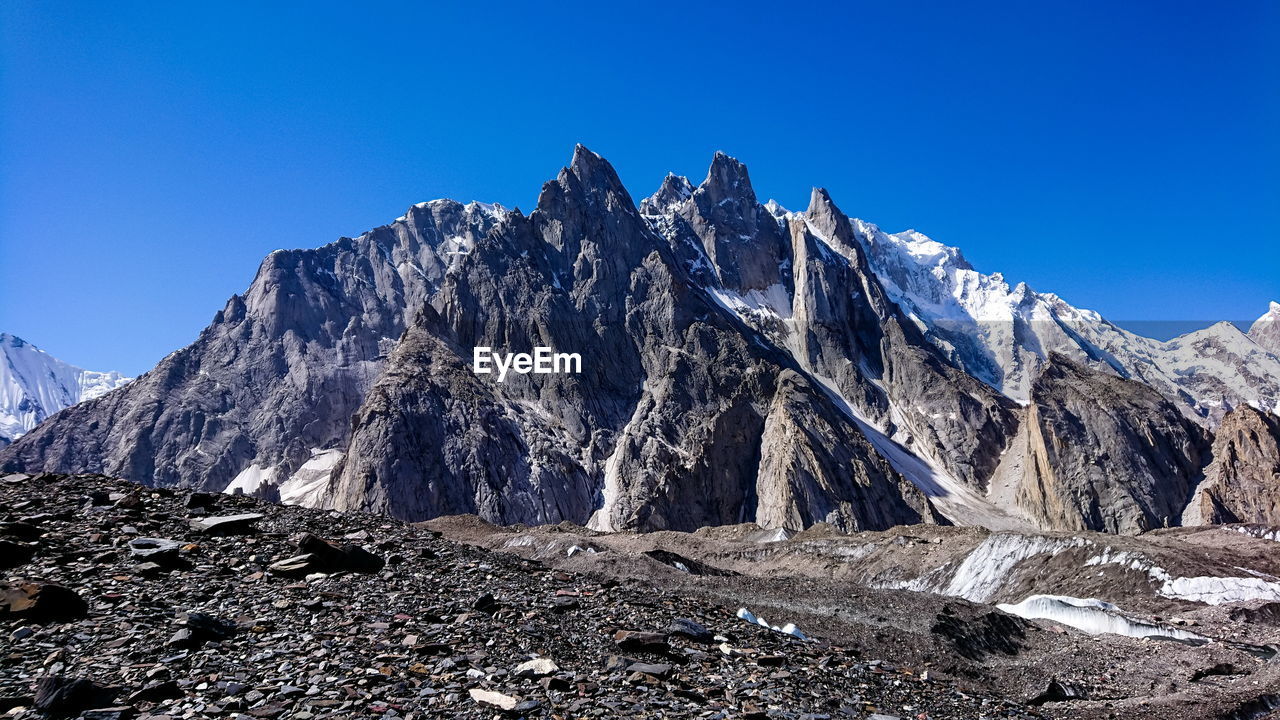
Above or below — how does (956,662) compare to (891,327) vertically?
below

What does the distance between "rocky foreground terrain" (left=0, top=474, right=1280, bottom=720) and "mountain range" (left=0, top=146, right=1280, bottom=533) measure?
85.6m

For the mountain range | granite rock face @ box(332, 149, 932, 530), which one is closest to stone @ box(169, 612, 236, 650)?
the mountain range

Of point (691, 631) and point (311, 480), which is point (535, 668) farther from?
point (311, 480)

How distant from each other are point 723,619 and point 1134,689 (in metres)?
11.0

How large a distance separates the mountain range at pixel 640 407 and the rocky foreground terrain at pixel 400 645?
281ft

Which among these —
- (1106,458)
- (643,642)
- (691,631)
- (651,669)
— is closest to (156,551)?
(643,642)

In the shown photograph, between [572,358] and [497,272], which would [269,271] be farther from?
[572,358]

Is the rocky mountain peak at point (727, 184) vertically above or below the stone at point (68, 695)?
above

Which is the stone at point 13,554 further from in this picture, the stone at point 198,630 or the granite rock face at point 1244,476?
the granite rock face at point 1244,476

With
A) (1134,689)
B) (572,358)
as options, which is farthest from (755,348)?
(1134,689)

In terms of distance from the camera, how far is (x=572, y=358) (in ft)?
446

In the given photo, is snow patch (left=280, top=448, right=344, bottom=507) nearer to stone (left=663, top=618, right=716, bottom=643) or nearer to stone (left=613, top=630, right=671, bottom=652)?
stone (left=663, top=618, right=716, bottom=643)

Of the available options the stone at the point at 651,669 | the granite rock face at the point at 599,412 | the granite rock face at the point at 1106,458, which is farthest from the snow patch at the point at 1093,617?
the granite rock face at the point at 1106,458

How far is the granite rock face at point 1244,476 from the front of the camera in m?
92.9
